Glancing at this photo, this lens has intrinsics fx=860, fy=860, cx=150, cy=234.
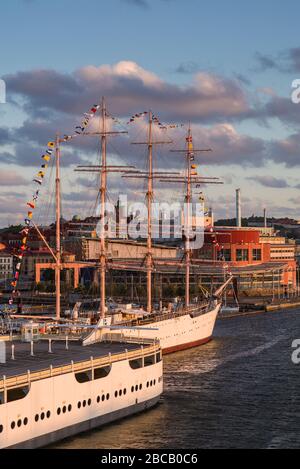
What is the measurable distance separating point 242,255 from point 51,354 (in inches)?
4097

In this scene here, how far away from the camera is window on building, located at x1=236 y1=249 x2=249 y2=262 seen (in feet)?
466

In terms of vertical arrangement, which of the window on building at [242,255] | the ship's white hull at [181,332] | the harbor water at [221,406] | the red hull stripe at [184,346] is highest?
the window on building at [242,255]

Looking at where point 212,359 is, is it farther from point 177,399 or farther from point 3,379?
point 3,379

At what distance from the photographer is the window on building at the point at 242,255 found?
466 feet

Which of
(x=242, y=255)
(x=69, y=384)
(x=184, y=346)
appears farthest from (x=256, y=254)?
(x=69, y=384)

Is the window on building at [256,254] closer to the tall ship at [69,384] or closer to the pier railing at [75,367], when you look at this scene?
the tall ship at [69,384]

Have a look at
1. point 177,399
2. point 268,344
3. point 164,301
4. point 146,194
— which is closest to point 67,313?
point 146,194

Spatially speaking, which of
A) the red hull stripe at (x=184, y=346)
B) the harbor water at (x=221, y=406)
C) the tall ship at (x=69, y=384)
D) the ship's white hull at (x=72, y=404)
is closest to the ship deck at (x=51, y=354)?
the tall ship at (x=69, y=384)

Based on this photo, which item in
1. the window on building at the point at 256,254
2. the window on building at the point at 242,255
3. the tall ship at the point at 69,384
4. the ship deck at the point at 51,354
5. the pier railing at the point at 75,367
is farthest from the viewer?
the window on building at the point at 256,254

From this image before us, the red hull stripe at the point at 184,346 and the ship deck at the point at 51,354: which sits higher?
the ship deck at the point at 51,354

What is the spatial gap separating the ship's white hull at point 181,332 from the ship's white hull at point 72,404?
59.2 feet

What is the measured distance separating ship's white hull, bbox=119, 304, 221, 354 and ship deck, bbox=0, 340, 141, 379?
15291mm

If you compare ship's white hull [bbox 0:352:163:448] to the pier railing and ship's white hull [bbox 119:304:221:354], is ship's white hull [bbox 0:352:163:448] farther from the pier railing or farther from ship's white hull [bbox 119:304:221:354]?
ship's white hull [bbox 119:304:221:354]
